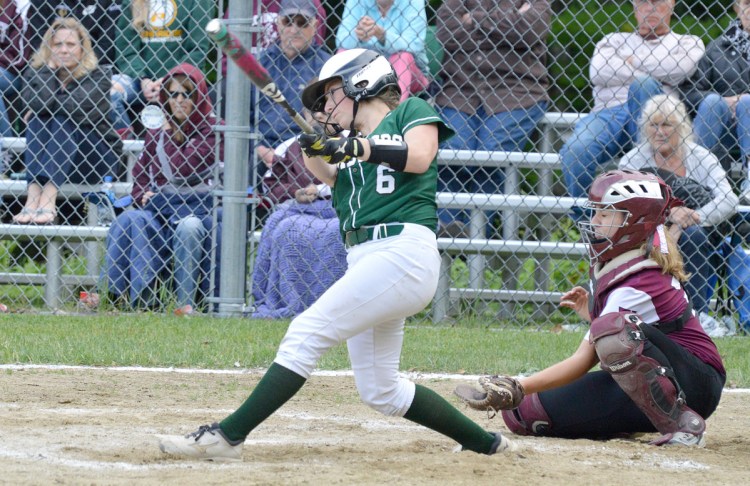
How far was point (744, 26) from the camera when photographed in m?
7.71

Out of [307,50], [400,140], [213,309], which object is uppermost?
[307,50]

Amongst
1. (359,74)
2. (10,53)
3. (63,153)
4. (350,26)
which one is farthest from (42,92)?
(359,74)

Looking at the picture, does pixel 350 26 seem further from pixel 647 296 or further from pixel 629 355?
pixel 629 355

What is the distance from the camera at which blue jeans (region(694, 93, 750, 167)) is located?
7.41 m

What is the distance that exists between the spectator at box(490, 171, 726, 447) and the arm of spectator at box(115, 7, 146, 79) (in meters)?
5.01

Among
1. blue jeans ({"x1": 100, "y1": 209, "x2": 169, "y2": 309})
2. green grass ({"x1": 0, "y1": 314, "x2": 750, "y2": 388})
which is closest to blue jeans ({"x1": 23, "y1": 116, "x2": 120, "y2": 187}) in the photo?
blue jeans ({"x1": 100, "y1": 209, "x2": 169, "y2": 309})

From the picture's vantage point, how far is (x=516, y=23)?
7.82m

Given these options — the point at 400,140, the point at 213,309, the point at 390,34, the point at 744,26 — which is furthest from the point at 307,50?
the point at 400,140

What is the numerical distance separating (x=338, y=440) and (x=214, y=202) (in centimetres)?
360

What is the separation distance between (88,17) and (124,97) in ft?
2.18

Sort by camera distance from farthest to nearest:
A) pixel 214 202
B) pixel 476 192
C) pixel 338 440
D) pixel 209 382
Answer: pixel 476 192
pixel 214 202
pixel 209 382
pixel 338 440

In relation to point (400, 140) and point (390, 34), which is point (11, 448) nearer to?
point (400, 140)

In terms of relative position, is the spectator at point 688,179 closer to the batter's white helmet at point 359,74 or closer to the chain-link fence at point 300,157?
the chain-link fence at point 300,157

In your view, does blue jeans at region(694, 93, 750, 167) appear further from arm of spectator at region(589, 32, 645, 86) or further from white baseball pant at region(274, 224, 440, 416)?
white baseball pant at region(274, 224, 440, 416)
